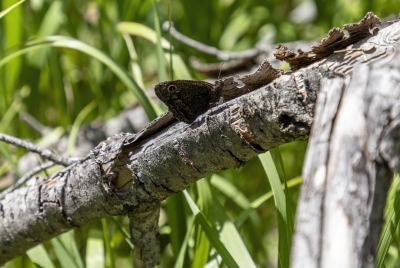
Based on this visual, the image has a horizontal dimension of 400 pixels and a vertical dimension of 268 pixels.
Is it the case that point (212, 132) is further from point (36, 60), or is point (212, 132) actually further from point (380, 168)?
point (36, 60)

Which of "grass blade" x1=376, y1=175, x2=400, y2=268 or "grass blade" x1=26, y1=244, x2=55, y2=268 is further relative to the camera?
"grass blade" x1=26, y1=244, x2=55, y2=268

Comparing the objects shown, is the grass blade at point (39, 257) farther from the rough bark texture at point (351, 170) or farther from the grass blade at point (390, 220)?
the rough bark texture at point (351, 170)

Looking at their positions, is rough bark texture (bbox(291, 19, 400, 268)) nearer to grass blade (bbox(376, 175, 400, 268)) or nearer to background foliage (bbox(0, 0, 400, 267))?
grass blade (bbox(376, 175, 400, 268))

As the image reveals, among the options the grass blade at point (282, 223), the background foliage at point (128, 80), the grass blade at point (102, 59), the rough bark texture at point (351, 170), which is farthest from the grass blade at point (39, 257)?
the rough bark texture at point (351, 170)

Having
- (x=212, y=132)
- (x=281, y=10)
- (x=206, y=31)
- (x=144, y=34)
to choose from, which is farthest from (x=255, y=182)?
(x=212, y=132)

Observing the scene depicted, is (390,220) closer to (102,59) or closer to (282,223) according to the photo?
(282,223)

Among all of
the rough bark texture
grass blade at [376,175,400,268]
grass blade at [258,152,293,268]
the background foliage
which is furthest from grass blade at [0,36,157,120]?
the rough bark texture
